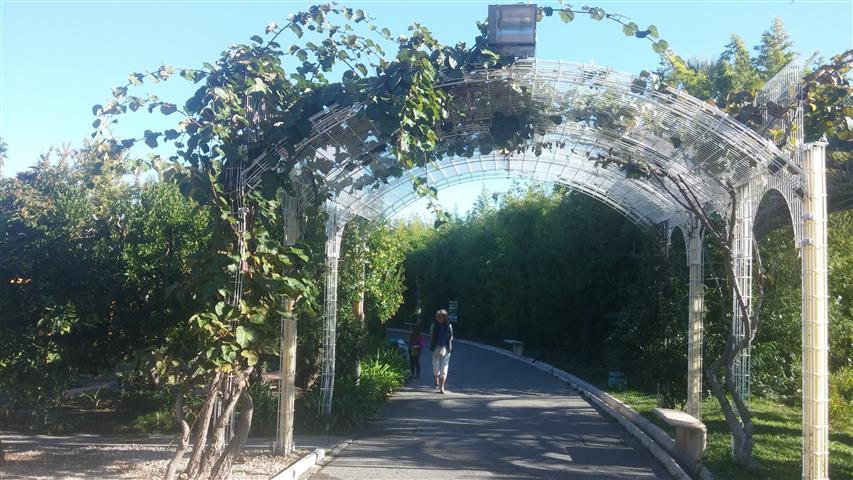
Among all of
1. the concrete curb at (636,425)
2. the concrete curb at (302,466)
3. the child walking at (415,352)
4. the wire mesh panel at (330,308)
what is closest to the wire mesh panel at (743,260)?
the concrete curb at (636,425)

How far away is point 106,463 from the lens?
8688 mm

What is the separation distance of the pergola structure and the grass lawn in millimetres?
802

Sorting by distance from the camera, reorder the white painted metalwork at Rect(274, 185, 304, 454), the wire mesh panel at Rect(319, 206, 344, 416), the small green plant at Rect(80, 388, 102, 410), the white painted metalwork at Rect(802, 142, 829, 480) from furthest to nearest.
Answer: the small green plant at Rect(80, 388, 102, 410), the wire mesh panel at Rect(319, 206, 344, 416), the white painted metalwork at Rect(274, 185, 304, 454), the white painted metalwork at Rect(802, 142, 829, 480)

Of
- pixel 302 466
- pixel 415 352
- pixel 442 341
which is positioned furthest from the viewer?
pixel 415 352

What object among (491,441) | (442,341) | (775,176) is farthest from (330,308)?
(775,176)

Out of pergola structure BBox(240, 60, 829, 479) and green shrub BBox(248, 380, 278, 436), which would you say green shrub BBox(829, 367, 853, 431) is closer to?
pergola structure BBox(240, 60, 829, 479)

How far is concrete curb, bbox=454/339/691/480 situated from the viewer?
9.10 metres

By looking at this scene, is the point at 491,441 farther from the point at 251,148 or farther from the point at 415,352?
the point at 415,352

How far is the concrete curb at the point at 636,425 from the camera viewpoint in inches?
358

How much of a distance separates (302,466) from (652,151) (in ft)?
18.6

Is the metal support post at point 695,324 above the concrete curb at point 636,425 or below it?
above

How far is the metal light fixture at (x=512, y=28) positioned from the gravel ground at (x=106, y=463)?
17.0 feet

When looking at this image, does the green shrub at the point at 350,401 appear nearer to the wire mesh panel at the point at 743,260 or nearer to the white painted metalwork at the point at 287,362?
the white painted metalwork at the point at 287,362

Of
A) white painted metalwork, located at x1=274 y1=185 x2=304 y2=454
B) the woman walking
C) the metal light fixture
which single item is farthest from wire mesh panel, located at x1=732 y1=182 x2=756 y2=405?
the woman walking
